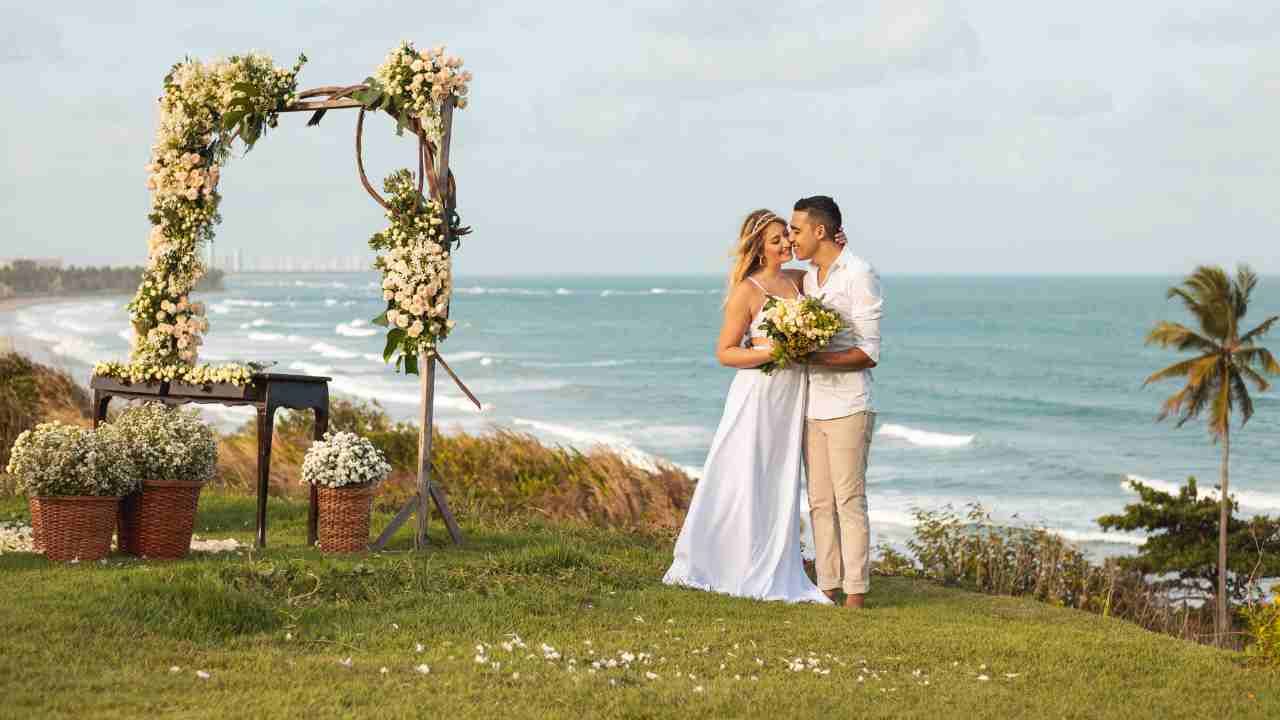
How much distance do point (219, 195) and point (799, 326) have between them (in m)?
5.58

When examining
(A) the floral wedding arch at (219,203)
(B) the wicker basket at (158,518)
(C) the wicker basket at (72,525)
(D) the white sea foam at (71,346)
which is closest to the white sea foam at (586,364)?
(D) the white sea foam at (71,346)

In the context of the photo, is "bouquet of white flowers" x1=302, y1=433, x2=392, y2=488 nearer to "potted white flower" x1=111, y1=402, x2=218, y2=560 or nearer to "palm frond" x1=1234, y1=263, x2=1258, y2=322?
"potted white flower" x1=111, y1=402, x2=218, y2=560

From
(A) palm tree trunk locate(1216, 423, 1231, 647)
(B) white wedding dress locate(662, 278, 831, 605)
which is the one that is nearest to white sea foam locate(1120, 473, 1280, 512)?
(A) palm tree trunk locate(1216, 423, 1231, 647)

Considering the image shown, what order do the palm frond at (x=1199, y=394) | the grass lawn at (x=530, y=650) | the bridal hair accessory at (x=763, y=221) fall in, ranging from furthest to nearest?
the palm frond at (x=1199, y=394) < the bridal hair accessory at (x=763, y=221) < the grass lawn at (x=530, y=650)

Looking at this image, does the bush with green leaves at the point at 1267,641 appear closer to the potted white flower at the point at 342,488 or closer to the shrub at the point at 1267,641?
the shrub at the point at 1267,641

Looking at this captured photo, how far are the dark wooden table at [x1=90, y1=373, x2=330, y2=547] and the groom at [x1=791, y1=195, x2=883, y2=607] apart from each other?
3751 mm

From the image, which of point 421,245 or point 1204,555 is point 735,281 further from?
point 1204,555

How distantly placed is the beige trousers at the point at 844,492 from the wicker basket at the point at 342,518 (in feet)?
11.3

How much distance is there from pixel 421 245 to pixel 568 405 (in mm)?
33950

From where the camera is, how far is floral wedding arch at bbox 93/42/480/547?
10164 millimetres

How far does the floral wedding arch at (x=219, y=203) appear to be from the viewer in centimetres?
1016

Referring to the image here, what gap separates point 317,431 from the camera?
10.5 meters

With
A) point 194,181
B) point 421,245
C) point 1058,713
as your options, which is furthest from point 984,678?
point 194,181

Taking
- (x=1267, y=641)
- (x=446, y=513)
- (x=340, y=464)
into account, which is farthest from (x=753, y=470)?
(x=1267, y=641)
